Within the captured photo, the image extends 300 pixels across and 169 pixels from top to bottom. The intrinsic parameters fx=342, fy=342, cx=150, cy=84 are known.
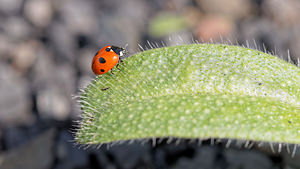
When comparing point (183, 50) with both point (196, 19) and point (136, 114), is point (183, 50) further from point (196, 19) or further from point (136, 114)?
point (196, 19)

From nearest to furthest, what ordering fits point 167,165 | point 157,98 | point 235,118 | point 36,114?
1. point 235,118
2. point 157,98
3. point 167,165
4. point 36,114

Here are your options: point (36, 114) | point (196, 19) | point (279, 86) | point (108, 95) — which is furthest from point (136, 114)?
point (196, 19)

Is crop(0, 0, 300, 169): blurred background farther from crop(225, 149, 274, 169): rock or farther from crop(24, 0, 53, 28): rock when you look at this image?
crop(225, 149, 274, 169): rock

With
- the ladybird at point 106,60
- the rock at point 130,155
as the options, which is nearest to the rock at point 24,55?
the rock at point 130,155

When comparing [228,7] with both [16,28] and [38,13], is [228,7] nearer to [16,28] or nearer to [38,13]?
[38,13]

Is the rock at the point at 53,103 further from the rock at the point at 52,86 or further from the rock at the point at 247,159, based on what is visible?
the rock at the point at 247,159

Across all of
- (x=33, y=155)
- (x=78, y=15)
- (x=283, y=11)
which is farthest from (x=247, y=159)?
(x=78, y=15)

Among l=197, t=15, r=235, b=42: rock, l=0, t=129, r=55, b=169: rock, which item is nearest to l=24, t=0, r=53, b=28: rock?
l=0, t=129, r=55, b=169: rock
